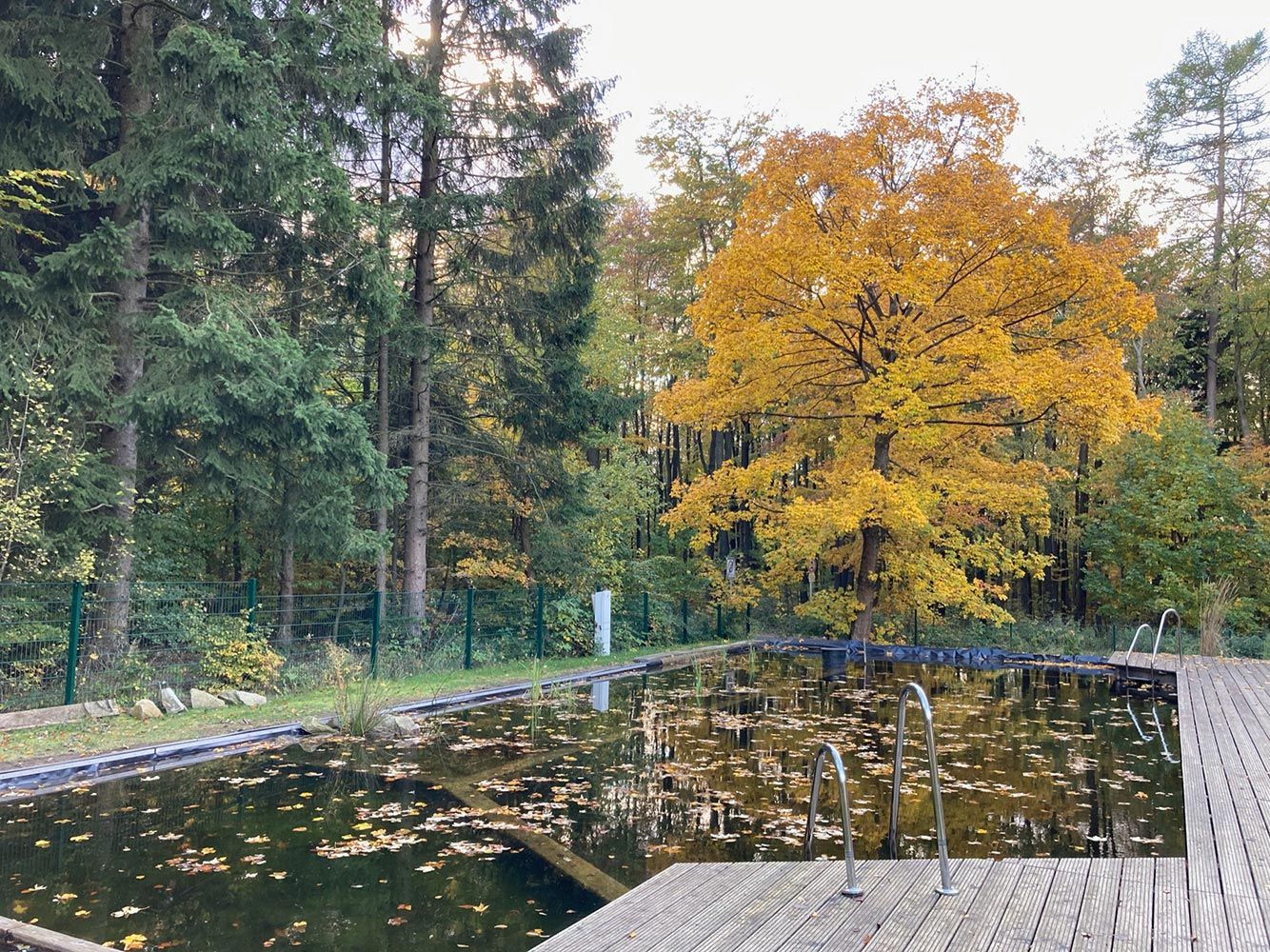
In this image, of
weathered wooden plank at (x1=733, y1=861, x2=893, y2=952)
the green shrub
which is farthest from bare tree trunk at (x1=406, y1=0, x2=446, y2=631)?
weathered wooden plank at (x1=733, y1=861, x2=893, y2=952)

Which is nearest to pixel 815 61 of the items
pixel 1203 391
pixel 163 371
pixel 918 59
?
pixel 918 59

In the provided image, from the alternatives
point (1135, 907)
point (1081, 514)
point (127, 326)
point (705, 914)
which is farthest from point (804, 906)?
point (1081, 514)

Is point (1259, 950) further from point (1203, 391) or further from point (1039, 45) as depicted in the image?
point (1203, 391)

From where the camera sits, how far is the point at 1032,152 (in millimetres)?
23547

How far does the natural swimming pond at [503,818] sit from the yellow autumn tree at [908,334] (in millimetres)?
6269

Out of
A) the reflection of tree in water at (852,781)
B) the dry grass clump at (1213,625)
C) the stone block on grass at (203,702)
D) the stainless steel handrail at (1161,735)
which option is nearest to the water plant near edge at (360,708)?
the stone block on grass at (203,702)

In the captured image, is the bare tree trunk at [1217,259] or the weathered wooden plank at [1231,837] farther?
the bare tree trunk at [1217,259]

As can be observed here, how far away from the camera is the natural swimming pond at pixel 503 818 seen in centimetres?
425

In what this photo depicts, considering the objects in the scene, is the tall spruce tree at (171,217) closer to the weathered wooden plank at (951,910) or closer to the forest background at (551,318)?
the forest background at (551,318)

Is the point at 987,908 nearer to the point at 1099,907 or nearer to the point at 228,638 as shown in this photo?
the point at 1099,907

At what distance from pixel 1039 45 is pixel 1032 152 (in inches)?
430

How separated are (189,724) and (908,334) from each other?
13198 millimetres

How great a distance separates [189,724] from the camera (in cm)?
873

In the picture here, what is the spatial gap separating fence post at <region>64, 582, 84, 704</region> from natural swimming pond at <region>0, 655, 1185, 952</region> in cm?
266
